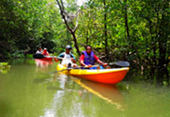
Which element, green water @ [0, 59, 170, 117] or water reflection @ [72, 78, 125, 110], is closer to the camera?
green water @ [0, 59, 170, 117]

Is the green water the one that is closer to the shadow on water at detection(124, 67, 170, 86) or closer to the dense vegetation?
the shadow on water at detection(124, 67, 170, 86)

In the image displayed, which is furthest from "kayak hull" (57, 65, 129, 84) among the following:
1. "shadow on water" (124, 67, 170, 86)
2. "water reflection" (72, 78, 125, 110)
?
"shadow on water" (124, 67, 170, 86)

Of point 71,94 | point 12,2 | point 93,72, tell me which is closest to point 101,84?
point 93,72

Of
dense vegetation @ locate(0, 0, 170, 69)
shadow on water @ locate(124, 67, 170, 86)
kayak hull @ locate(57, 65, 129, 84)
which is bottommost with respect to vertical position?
shadow on water @ locate(124, 67, 170, 86)

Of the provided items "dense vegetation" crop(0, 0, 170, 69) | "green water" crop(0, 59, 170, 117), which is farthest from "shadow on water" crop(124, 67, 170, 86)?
"green water" crop(0, 59, 170, 117)

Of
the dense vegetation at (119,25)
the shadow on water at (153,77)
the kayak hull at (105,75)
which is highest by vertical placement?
the dense vegetation at (119,25)

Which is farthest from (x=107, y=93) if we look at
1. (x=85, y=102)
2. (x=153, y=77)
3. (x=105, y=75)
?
(x=153, y=77)

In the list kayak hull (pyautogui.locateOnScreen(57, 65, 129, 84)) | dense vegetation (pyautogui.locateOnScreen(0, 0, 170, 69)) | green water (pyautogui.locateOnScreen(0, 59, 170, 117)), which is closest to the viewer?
green water (pyautogui.locateOnScreen(0, 59, 170, 117))

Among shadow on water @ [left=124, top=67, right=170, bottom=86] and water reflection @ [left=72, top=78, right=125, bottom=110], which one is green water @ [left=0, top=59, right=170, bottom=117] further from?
shadow on water @ [left=124, top=67, right=170, bottom=86]

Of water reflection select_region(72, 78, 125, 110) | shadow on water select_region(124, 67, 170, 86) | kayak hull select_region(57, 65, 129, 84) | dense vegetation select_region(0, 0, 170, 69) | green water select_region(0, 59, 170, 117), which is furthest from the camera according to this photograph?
dense vegetation select_region(0, 0, 170, 69)

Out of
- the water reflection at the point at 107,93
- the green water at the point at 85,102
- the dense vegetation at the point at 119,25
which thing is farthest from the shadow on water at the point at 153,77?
the water reflection at the point at 107,93

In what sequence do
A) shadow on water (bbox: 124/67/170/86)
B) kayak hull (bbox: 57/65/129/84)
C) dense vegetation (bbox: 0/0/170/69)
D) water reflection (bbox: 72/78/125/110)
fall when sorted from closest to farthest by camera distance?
water reflection (bbox: 72/78/125/110)
kayak hull (bbox: 57/65/129/84)
shadow on water (bbox: 124/67/170/86)
dense vegetation (bbox: 0/0/170/69)

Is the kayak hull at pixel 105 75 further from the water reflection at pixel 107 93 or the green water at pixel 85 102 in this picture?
the green water at pixel 85 102

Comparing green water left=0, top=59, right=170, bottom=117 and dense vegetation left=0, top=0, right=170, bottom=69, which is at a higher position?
dense vegetation left=0, top=0, right=170, bottom=69
